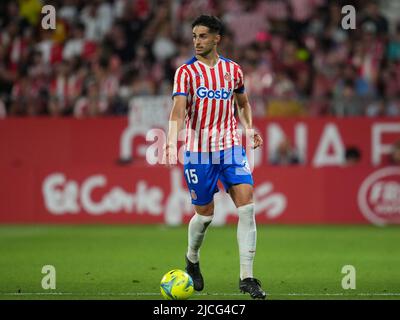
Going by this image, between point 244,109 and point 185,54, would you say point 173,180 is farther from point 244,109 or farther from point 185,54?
point 244,109

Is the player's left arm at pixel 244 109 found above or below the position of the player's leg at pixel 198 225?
above

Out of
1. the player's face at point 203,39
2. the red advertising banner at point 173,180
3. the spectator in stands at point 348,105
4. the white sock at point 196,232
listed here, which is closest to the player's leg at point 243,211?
the white sock at point 196,232

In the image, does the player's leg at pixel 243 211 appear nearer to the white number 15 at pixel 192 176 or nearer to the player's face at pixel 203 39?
the white number 15 at pixel 192 176

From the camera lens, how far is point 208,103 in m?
9.12

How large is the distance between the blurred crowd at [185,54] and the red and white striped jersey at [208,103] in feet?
32.6

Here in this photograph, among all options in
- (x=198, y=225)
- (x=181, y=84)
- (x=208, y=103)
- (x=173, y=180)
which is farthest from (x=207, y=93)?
(x=173, y=180)

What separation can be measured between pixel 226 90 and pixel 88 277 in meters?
2.77

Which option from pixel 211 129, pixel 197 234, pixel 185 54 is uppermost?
pixel 185 54

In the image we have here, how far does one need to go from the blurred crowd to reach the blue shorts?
10032 mm

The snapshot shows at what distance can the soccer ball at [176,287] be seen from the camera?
857cm

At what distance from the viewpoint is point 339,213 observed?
18.3 metres

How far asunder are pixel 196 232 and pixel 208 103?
4.25ft

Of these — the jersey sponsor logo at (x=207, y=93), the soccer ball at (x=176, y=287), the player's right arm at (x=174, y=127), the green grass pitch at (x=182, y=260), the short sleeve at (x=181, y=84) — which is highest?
the short sleeve at (x=181, y=84)
